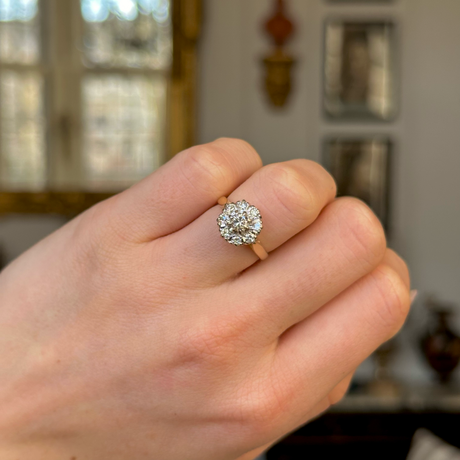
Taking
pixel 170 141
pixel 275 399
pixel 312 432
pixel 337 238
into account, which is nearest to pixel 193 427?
pixel 275 399

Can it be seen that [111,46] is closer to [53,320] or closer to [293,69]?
[293,69]

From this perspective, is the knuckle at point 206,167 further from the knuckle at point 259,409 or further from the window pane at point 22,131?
the window pane at point 22,131

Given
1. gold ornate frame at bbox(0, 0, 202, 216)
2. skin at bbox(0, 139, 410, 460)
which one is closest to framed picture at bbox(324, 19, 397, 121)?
gold ornate frame at bbox(0, 0, 202, 216)

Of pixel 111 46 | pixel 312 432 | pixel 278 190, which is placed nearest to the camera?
pixel 278 190

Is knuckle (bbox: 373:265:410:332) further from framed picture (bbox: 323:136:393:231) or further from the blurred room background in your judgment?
framed picture (bbox: 323:136:393:231)

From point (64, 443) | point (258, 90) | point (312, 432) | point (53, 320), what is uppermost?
point (258, 90)

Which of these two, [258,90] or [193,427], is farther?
[258,90]

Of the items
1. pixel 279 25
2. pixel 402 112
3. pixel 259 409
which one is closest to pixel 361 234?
pixel 259 409
